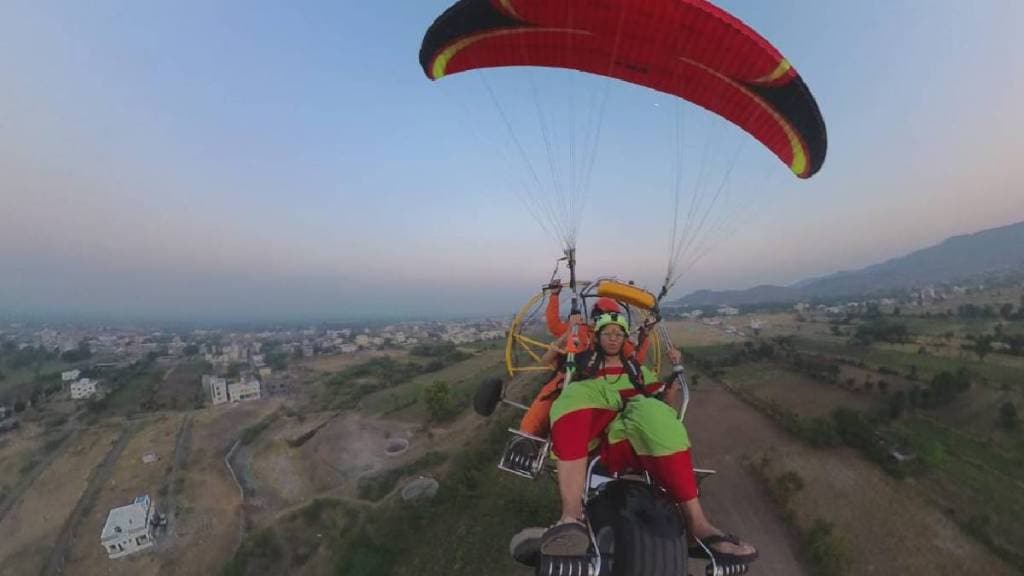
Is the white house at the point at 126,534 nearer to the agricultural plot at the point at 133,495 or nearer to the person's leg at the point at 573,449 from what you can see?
the agricultural plot at the point at 133,495

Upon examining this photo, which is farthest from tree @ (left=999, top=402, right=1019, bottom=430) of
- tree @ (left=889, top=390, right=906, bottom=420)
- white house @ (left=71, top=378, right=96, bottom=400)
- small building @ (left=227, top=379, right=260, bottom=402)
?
white house @ (left=71, top=378, right=96, bottom=400)

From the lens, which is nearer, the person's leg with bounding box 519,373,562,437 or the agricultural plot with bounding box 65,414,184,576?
the person's leg with bounding box 519,373,562,437

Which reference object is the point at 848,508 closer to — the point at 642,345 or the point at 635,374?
the point at 642,345

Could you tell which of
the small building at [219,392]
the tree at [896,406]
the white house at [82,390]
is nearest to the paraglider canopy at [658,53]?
the tree at [896,406]

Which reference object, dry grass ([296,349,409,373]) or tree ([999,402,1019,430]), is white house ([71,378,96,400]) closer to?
dry grass ([296,349,409,373])

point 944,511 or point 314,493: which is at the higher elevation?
point 944,511

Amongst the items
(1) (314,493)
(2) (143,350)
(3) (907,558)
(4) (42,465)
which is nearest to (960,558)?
(3) (907,558)

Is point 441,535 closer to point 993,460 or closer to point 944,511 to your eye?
point 944,511
